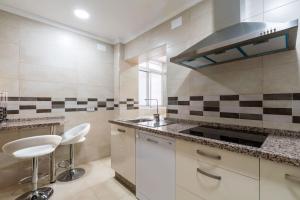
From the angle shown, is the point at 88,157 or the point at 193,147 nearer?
the point at 193,147

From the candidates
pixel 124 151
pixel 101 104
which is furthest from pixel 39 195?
pixel 101 104

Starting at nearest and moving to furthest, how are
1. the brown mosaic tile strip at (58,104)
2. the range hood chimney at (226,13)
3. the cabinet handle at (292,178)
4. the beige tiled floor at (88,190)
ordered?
the cabinet handle at (292,178) < the range hood chimney at (226,13) < the beige tiled floor at (88,190) < the brown mosaic tile strip at (58,104)

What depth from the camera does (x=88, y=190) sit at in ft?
5.95

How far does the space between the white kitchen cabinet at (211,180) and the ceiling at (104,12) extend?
1.73m

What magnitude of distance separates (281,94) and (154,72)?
3.66 m

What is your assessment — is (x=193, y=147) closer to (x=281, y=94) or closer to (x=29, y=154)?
(x=281, y=94)

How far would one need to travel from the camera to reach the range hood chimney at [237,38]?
0.90 meters

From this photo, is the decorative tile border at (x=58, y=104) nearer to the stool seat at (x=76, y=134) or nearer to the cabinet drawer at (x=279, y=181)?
the stool seat at (x=76, y=134)

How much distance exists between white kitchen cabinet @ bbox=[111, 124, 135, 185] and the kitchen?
0.01m

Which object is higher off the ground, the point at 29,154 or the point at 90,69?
the point at 90,69

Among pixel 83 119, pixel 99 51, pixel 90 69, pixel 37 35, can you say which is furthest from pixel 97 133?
pixel 37 35

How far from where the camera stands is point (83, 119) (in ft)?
8.53

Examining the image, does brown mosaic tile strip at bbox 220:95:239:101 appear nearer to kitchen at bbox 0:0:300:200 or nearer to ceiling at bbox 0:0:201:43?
kitchen at bbox 0:0:300:200

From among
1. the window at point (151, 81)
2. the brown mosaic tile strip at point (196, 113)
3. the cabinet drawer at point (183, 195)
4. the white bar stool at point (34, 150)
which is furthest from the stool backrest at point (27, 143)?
the window at point (151, 81)
